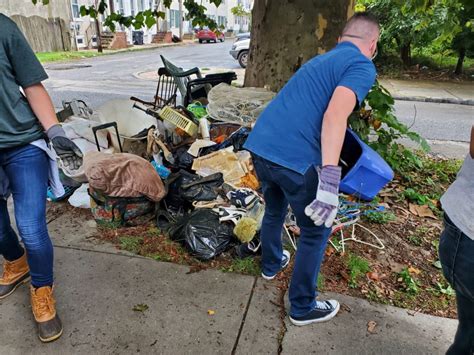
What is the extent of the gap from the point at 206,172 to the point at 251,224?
38.8 inches

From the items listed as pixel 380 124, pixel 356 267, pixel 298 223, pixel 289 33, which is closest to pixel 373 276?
pixel 356 267

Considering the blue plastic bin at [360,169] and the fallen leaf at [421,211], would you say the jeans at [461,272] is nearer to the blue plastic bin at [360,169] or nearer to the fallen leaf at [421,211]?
the blue plastic bin at [360,169]

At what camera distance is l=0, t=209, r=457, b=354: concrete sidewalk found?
2189 mm

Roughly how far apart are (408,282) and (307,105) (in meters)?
1.62

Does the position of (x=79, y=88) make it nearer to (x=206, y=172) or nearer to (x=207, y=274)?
(x=206, y=172)

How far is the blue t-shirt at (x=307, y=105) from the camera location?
1.84 metres

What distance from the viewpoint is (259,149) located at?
2.11 metres

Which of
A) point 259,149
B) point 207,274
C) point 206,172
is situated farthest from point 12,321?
point 206,172

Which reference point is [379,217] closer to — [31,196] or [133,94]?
[31,196]

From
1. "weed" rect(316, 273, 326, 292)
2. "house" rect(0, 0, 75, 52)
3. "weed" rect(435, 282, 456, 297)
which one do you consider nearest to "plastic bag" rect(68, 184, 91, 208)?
"weed" rect(316, 273, 326, 292)

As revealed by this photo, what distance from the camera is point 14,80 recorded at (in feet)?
6.60

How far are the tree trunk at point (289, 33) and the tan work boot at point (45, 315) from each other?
3306mm

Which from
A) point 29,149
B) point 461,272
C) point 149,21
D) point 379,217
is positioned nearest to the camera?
point 461,272

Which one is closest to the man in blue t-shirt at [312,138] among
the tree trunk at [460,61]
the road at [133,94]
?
the road at [133,94]
